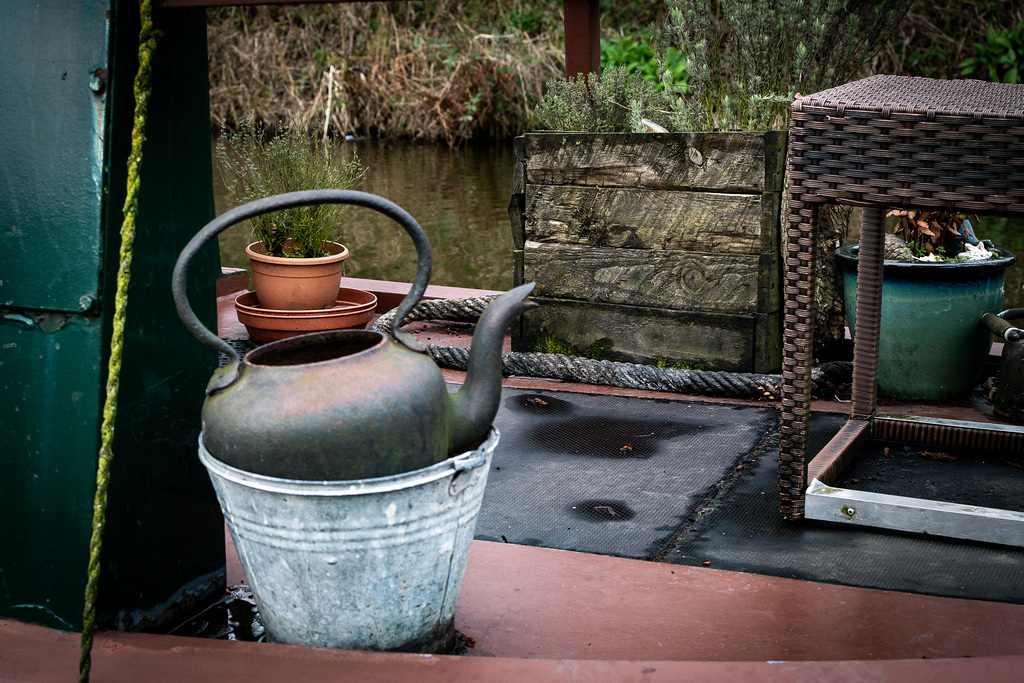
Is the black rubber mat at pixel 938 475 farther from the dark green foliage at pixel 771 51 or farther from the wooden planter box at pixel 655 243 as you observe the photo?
the dark green foliage at pixel 771 51

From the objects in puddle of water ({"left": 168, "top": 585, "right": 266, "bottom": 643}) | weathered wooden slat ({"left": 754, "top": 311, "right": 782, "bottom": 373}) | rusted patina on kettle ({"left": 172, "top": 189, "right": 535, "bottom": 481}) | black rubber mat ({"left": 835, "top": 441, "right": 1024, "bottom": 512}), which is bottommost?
puddle of water ({"left": 168, "top": 585, "right": 266, "bottom": 643})

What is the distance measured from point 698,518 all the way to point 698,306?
131cm

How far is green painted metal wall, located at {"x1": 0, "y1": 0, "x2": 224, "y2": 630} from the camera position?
1614 mm

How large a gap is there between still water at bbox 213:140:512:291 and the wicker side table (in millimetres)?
3481

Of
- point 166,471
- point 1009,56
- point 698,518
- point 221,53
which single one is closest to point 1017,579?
point 698,518

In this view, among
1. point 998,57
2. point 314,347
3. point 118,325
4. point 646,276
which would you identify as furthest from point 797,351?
point 998,57

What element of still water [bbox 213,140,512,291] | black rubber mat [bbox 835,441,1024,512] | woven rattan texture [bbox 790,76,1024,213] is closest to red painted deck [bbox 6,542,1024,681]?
black rubber mat [bbox 835,441,1024,512]

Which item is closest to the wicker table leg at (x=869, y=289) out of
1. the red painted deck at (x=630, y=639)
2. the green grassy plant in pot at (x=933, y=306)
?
the green grassy plant in pot at (x=933, y=306)

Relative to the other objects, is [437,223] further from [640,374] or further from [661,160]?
[640,374]

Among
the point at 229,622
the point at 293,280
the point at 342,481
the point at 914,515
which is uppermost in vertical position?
the point at 293,280

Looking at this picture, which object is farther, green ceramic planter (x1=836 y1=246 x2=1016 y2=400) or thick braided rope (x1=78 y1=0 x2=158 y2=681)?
green ceramic planter (x1=836 y1=246 x2=1016 y2=400)

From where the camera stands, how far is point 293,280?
3.98 meters

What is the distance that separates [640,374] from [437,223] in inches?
158

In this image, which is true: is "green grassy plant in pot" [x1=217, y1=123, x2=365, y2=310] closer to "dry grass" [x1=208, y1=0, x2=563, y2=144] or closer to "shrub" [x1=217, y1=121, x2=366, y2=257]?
"shrub" [x1=217, y1=121, x2=366, y2=257]
